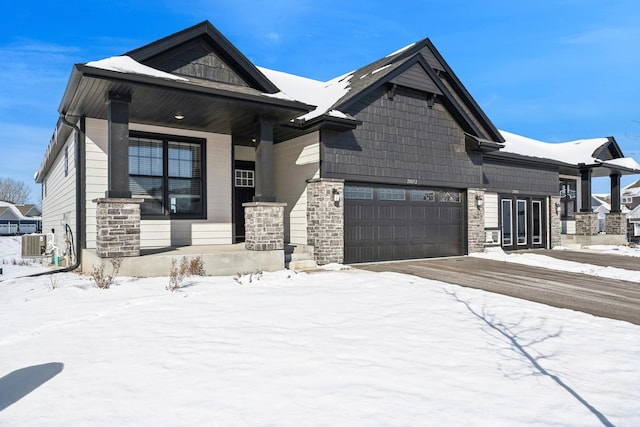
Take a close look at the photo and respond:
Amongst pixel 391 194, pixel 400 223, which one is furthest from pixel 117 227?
pixel 400 223

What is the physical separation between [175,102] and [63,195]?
20.8 feet

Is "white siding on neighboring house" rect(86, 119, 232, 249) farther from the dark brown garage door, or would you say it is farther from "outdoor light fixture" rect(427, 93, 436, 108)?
"outdoor light fixture" rect(427, 93, 436, 108)

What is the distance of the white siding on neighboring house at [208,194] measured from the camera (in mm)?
9312

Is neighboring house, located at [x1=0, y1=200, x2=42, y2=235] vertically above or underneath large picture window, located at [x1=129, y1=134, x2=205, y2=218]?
underneath

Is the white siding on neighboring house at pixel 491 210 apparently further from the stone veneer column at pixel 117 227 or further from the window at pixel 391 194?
the stone veneer column at pixel 117 227

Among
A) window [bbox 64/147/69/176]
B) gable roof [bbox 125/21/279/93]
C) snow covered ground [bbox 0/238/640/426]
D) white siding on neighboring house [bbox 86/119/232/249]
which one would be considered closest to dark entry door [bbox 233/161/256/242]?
white siding on neighboring house [bbox 86/119/232/249]

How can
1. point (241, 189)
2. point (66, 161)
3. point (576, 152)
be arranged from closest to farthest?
point (66, 161) < point (241, 189) < point (576, 152)

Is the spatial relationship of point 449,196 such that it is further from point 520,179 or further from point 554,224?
point 554,224

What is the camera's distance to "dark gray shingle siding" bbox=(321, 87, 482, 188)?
11.0 meters

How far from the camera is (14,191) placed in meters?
71.1

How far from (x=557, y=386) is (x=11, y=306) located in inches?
282

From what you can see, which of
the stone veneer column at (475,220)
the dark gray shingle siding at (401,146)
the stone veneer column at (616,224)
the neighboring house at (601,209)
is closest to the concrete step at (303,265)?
the dark gray shingle siding at (401,146)

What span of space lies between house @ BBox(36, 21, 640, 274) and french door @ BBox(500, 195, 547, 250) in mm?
83

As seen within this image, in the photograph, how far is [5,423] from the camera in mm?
2654
